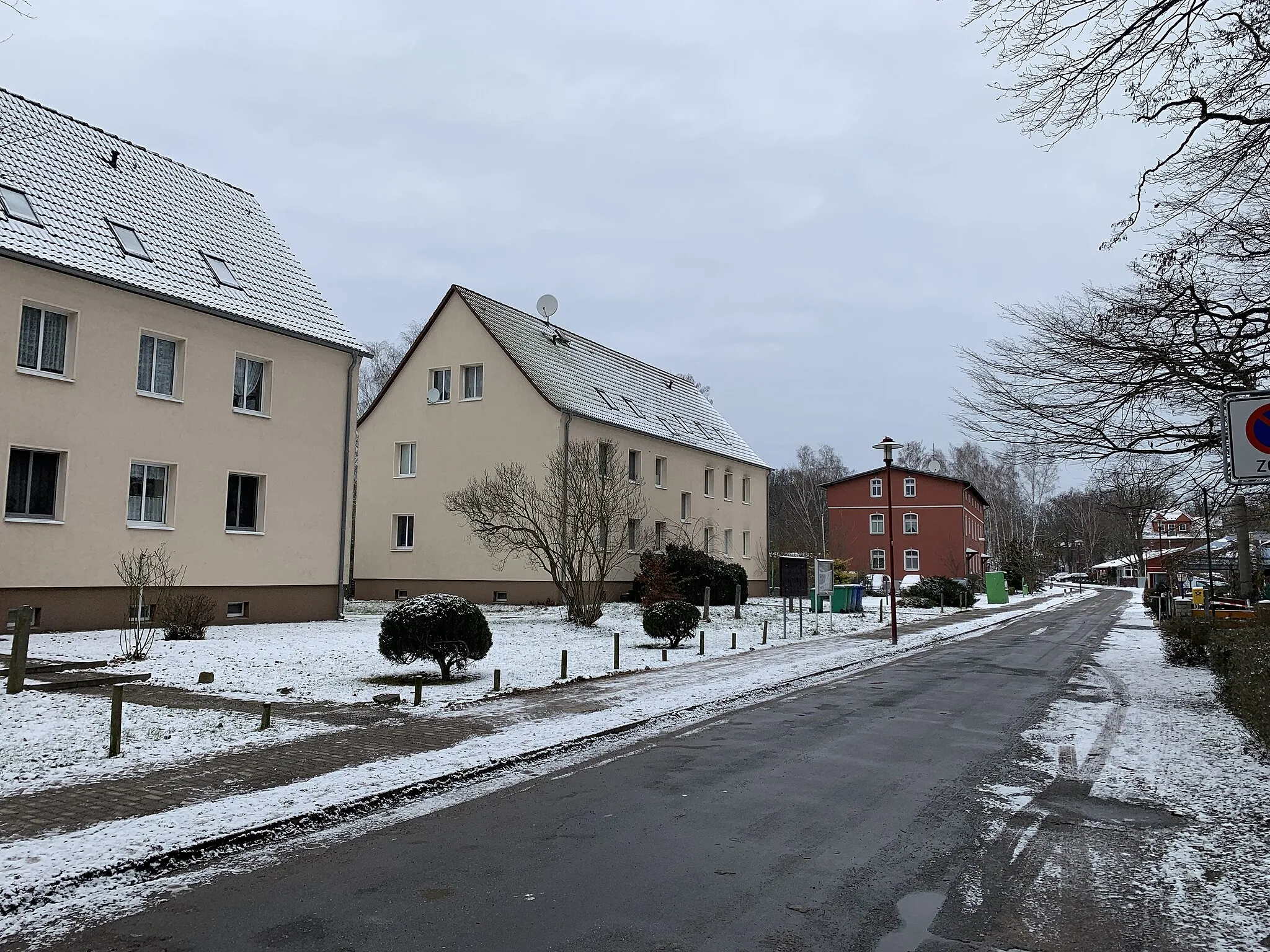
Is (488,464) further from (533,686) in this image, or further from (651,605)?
(533,686)

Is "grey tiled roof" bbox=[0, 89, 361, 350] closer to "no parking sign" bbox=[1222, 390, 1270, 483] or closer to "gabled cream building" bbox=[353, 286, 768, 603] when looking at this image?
"gabled cream building" bbox=[353, 286, 768, 603]

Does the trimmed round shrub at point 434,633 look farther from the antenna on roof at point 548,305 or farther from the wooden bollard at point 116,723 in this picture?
the antenna on roof at point 548,305

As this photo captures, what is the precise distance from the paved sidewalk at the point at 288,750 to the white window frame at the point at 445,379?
2038 centimetres

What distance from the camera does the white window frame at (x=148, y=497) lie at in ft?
60.1

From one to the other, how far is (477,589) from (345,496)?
8463mm

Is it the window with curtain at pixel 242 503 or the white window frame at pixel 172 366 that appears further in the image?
the window with curtain at pixel 242 503

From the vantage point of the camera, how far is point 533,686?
42.1ft

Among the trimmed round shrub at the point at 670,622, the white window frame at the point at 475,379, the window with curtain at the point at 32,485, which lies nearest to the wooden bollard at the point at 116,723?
Result: the window with curtain at the point at 32,485

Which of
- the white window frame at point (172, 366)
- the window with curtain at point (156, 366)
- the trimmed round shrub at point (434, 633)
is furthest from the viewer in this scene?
the window with curtain at point (156, 366)

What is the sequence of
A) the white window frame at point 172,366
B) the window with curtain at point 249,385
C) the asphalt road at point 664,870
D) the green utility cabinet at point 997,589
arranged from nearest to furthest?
the asphalt road at point 664,870
the white window frame at point 172,366
the window with curtain at point 249,385
the green utility cabinet at point 997,589

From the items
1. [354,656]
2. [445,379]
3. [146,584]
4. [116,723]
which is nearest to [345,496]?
[146,584]

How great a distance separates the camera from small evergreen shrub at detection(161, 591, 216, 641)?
16.3 metres

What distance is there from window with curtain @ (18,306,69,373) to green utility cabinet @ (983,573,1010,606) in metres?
41.7

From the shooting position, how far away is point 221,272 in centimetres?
2166
